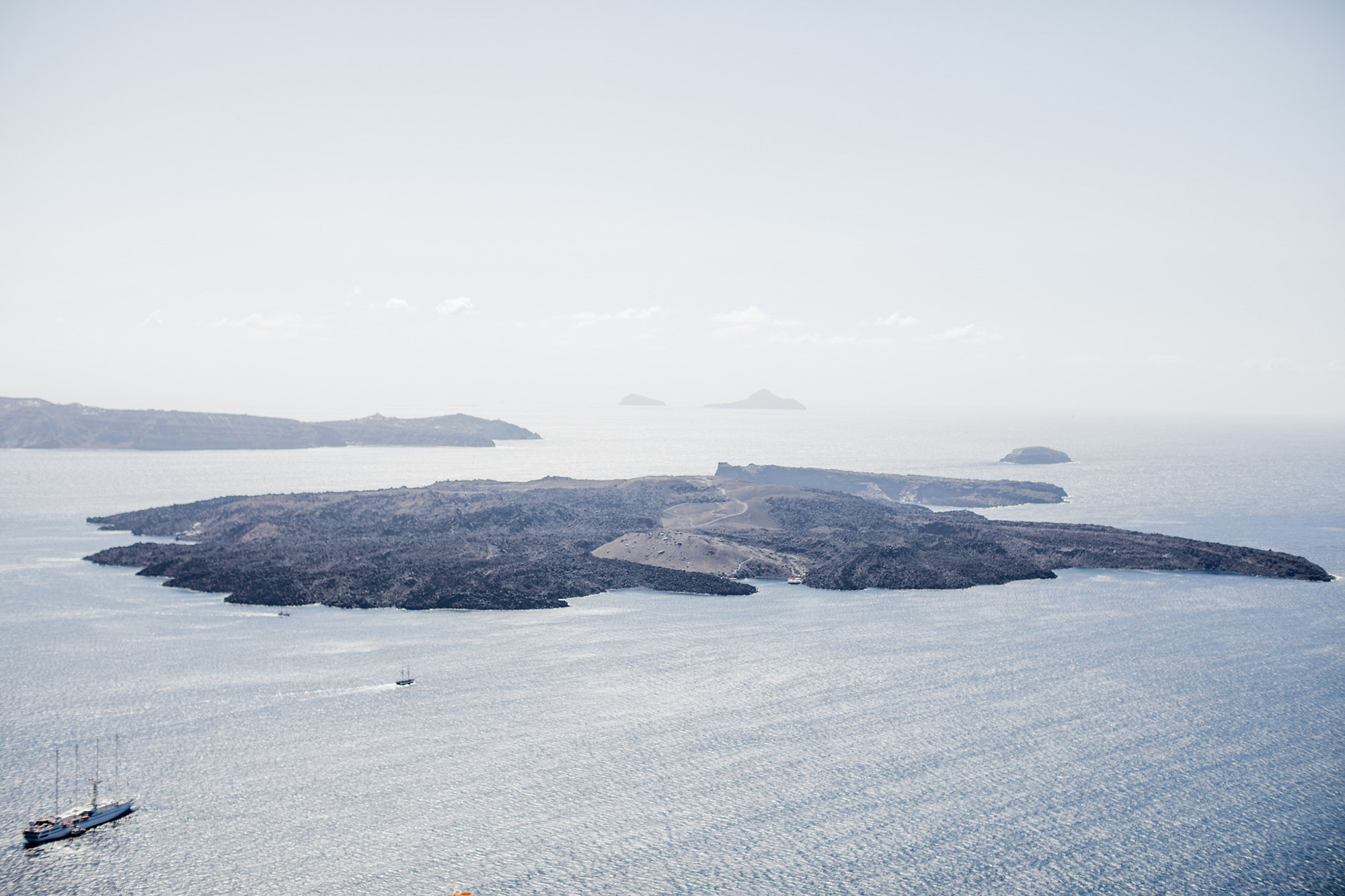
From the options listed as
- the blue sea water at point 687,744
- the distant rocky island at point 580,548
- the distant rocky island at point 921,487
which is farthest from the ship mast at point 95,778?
the distant rocky island at point 921,487

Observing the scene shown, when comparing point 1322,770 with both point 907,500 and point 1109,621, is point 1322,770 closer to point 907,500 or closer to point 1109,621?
point 1109,621

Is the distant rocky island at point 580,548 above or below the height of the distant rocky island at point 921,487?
below

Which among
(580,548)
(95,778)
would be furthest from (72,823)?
(580,548)

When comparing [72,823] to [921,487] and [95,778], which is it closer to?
[95,778]

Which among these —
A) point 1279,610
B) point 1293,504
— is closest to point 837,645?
point 1279,610

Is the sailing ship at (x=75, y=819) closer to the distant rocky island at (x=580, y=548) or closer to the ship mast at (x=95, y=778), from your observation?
the ship mast at (x=95, y=778)
